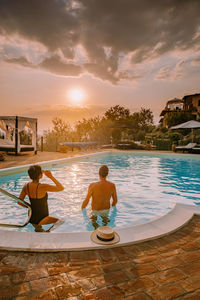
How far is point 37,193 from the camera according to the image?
293cm

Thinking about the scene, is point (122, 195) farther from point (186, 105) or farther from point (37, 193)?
point (186, 105)

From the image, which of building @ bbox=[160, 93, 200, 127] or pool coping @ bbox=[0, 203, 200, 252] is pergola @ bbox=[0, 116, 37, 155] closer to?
pool coping @ bbox=[0, 203, 200, 252]

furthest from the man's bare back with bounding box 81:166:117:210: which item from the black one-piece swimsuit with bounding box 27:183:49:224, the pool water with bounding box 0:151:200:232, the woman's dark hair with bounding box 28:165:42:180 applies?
the woman's dark hair with bounding box 28:165:42:180

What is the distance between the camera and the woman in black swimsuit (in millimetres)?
2928

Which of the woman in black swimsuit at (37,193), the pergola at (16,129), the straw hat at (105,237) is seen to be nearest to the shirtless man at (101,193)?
the woman in black swimsuit at (37,193)

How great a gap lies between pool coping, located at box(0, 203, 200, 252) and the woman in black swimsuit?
66 centimetres

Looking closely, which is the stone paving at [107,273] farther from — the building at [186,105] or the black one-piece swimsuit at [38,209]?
the building at [186,105]

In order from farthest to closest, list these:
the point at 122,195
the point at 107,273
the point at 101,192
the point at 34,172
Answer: the point at 122,195 < the point at 101,192 < the point at 34,172 < the point at 107,273

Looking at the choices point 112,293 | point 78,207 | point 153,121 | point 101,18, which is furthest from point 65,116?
point 153,121

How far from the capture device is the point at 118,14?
9609 millimetres

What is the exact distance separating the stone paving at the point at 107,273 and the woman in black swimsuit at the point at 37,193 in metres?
1.01

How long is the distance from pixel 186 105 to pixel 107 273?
133 feet

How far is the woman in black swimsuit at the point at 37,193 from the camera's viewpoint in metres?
2.93

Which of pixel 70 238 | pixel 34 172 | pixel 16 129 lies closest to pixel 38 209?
pixel 34 172
